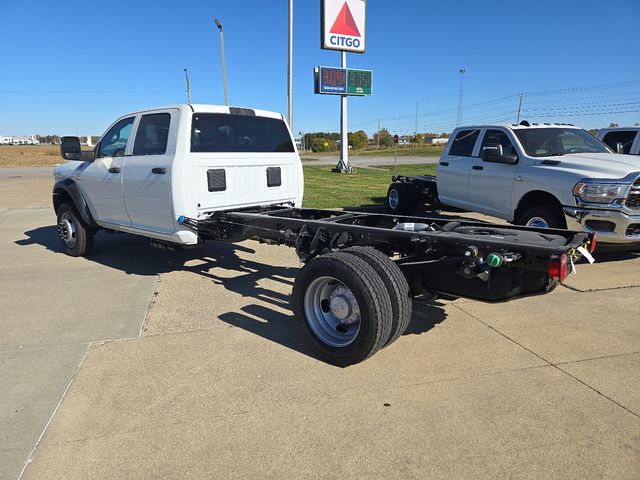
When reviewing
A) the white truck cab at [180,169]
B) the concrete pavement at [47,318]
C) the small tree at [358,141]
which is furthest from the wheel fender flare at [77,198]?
the small tree at [358,141]

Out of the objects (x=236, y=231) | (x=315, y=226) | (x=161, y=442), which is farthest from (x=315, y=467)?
(x=236, y=231)

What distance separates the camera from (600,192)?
18.9 ft

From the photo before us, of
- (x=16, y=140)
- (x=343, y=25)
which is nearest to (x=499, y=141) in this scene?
(x=343, y=25)

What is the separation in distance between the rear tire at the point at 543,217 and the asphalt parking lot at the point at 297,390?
1.11 m

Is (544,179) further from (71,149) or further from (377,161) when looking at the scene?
(377,161)

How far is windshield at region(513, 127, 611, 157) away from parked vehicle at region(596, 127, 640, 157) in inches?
88.0

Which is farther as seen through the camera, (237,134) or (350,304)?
(237,134)

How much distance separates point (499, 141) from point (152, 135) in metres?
5.50

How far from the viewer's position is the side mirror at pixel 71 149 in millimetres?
6477

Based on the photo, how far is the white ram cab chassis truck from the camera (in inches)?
129

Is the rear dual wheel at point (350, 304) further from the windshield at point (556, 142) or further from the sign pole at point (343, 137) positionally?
the sign pole at point (343, 137)

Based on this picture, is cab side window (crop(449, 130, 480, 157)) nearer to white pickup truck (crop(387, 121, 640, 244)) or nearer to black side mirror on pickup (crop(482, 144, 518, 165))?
white pickup truck (crop(387, 121, 640, 244))

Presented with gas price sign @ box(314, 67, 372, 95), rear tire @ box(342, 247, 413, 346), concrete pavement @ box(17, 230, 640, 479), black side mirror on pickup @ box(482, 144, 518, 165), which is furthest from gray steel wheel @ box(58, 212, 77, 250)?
gas price sign @ box(314, 67, 372, 95)

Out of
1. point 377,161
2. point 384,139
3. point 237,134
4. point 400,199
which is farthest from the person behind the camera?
point 384,139
